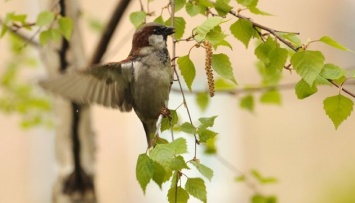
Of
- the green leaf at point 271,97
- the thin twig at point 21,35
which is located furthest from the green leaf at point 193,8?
the green leaf at point 271,97

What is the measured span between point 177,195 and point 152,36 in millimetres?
551

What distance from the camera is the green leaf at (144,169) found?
151 centimetres

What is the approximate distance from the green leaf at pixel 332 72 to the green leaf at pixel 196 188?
343mm

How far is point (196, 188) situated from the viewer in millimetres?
1540

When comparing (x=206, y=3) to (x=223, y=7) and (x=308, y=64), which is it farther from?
(x=308, y=64)

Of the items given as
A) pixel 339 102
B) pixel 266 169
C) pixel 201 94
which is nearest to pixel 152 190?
pixel 266 169

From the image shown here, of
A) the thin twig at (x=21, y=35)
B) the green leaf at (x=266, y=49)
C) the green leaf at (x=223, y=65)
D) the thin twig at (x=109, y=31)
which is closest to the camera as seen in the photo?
the green leaf at (x=223, y=65)

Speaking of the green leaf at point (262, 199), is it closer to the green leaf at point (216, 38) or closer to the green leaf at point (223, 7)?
the green leaf at point (223, 7)

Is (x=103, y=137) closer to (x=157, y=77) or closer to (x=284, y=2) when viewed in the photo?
(x=284, y=2)

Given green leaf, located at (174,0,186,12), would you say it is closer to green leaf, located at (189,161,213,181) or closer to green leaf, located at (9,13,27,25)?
green leaf, located at (189,161,213,181)

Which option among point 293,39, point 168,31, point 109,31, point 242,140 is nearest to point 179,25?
point 168,31

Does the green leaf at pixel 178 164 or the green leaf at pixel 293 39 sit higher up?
the green leaf at pixel 293 39

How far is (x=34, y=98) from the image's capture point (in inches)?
137

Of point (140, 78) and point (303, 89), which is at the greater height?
point (140, 78)
